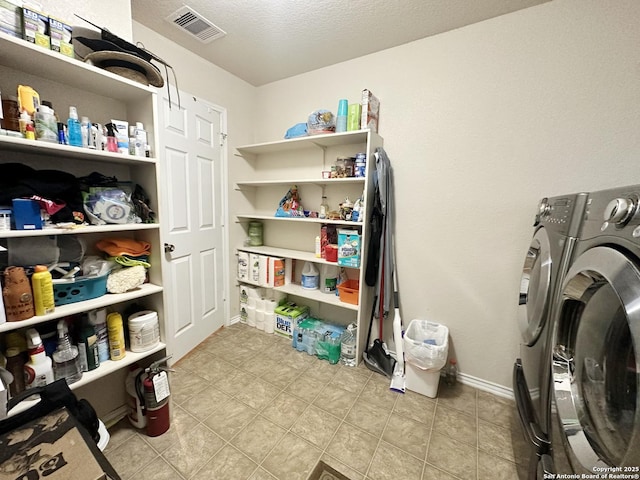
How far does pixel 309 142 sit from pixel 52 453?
2.17 m

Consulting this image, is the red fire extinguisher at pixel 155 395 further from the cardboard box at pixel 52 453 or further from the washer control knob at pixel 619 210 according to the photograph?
the washer control knob at pixel 619 210

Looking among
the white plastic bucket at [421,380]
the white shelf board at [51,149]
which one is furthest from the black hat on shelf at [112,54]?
the white plastic bucket at [421,380]

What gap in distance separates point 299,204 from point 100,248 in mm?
1513

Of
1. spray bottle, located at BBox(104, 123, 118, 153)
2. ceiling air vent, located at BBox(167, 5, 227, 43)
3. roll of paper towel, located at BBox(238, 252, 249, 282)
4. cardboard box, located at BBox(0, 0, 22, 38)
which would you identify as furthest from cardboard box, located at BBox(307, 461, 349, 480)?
ceiling air vent, located at BBox(167, 5, 227, 43)

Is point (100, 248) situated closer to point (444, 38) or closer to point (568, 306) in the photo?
point (568, 306)

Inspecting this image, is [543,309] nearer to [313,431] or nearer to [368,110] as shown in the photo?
[313,431]

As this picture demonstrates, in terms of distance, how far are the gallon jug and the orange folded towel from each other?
133 cm

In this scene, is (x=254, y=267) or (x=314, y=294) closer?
(x=314, y=294)

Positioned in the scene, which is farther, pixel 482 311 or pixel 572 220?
pixel 482 311

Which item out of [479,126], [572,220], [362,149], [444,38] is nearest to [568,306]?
[572,220]

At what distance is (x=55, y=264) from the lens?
3.56ft

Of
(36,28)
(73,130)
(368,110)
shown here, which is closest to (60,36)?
(36,28)

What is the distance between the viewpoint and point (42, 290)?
0.96 meters

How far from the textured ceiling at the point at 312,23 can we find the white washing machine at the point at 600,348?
146 centimetres
